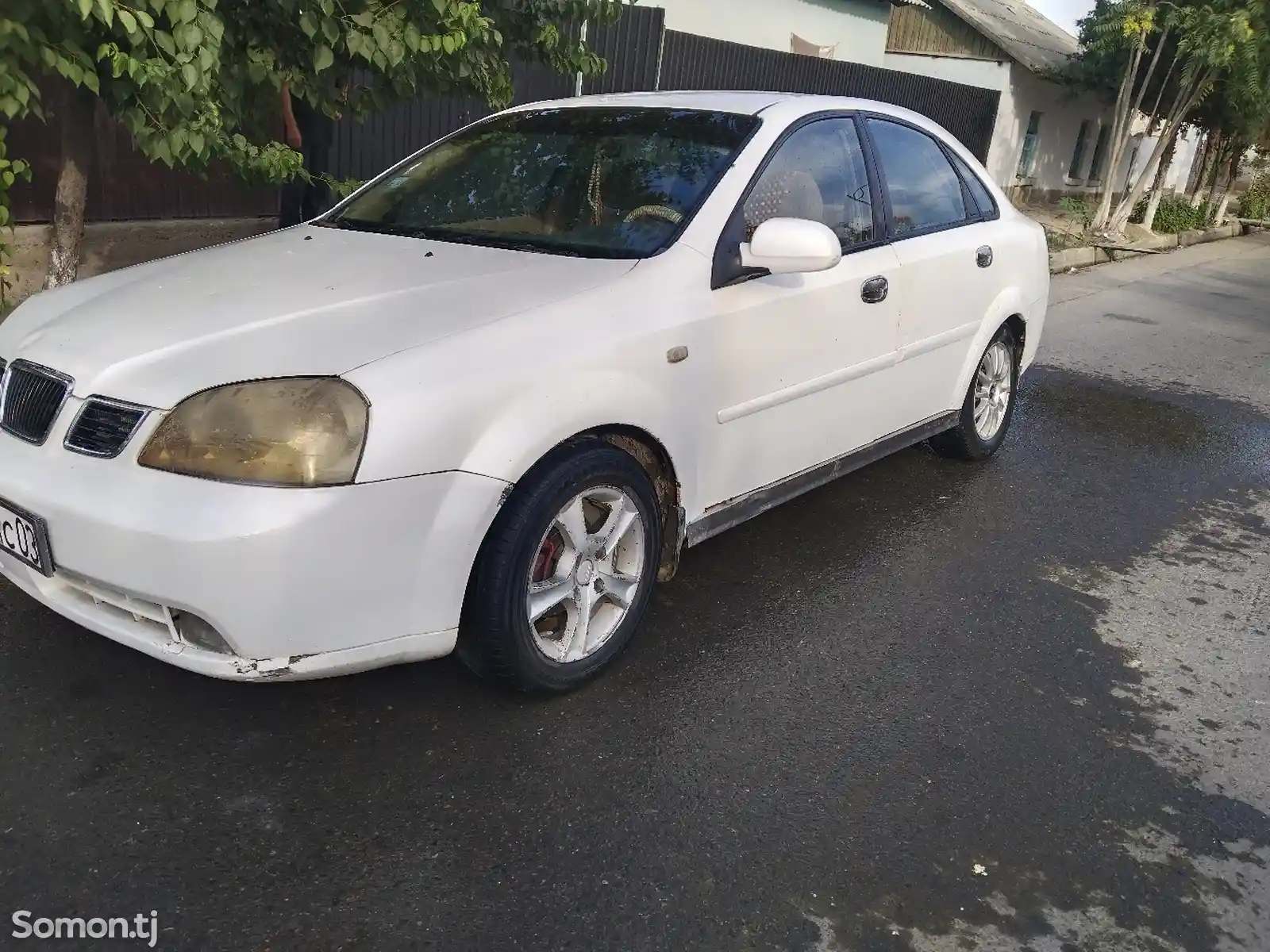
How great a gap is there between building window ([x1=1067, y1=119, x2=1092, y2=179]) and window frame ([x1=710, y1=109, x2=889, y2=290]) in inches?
879

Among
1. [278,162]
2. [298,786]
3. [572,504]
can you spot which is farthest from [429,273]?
[278,162]

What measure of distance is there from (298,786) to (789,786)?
125 cm

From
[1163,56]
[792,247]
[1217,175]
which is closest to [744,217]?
[792,247]

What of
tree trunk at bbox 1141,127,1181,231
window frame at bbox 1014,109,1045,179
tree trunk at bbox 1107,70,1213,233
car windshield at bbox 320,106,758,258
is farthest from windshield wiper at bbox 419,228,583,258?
window frame at bbox 1014,109,1045,179

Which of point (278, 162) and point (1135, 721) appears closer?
point (1135, 721)

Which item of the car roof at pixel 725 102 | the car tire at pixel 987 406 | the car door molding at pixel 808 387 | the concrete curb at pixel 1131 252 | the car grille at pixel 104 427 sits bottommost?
the concrete curb at pixel 1131 252

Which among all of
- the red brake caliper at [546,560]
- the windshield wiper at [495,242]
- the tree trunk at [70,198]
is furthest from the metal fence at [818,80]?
the red brake caliper at [546,560]

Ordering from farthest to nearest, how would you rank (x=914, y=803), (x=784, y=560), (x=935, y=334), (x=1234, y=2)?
(x=1234, y=2), (x=935, y=334), (x=784, y=560), (x=914, y=803)

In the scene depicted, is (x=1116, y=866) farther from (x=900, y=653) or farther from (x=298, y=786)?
(x=298, y=786)

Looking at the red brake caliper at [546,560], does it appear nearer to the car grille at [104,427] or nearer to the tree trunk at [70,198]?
the car grille at [104,427]

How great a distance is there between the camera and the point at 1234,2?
633 inches

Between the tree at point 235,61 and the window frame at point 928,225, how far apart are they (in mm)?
1747

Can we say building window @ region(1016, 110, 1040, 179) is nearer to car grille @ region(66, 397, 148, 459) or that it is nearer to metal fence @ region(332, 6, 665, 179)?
metal fence @ region(332, 6, 665, 179)

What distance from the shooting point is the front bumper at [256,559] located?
2455mm
